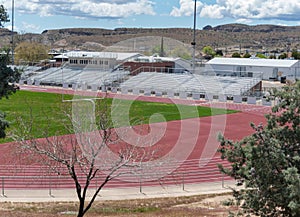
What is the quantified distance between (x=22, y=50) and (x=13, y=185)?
91585 mm

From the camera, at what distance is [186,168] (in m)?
27.6

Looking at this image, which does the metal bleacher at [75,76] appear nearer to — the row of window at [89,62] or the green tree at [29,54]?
the row of window at [89,62]

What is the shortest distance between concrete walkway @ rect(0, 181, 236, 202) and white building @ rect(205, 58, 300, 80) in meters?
61.9

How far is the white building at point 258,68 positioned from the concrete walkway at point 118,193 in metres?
61.9

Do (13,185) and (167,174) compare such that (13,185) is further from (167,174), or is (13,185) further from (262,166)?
(262,166)

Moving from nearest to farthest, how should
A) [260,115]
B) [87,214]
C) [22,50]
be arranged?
[87,214] < [260,115] < [22,50]

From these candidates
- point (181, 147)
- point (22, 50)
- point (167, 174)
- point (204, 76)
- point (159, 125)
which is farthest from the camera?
point (22, 50)

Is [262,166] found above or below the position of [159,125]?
above

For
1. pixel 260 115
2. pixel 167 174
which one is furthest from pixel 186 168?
pixel 260 115

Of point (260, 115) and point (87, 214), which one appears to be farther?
point (260, 115)

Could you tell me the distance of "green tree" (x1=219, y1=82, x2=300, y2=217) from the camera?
10961mm

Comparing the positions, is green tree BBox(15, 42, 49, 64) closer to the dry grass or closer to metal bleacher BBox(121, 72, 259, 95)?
metal bleacher BBox(121, 72, 259, 95)

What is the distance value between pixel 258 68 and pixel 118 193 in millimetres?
68959

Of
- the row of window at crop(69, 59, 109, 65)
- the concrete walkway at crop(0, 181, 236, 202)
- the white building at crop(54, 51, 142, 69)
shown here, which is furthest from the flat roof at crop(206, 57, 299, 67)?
the concrete walkway at crop(0, 181, 236, 202)
